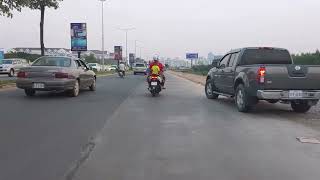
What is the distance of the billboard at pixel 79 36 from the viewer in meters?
48.7

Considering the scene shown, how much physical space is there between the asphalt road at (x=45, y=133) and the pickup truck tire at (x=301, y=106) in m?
5.10

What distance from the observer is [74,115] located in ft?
42.8

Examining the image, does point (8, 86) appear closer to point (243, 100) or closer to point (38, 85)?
point (38, 85)

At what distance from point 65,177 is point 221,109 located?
912 cm

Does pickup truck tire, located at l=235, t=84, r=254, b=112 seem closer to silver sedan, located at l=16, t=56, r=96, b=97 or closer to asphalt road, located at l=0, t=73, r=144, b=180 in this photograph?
asphalt road, located at l=0, t=73, r=144, b=180

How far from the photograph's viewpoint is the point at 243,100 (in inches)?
551

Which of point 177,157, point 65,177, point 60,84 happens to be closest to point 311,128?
point 177,157

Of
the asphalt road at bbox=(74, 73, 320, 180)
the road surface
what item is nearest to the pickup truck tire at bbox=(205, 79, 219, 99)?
the road surface

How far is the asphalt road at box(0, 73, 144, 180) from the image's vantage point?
7012mm

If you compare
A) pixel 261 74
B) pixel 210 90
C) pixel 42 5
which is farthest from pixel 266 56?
pixel 42 5

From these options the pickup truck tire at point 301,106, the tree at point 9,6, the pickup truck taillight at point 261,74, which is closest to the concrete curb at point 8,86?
the tree at point 9,6

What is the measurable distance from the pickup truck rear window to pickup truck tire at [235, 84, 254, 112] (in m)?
1.34

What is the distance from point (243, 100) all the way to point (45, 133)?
19.6 feet

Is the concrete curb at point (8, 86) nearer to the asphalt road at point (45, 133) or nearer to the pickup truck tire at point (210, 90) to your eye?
the asphalt road at point (45, 133)
